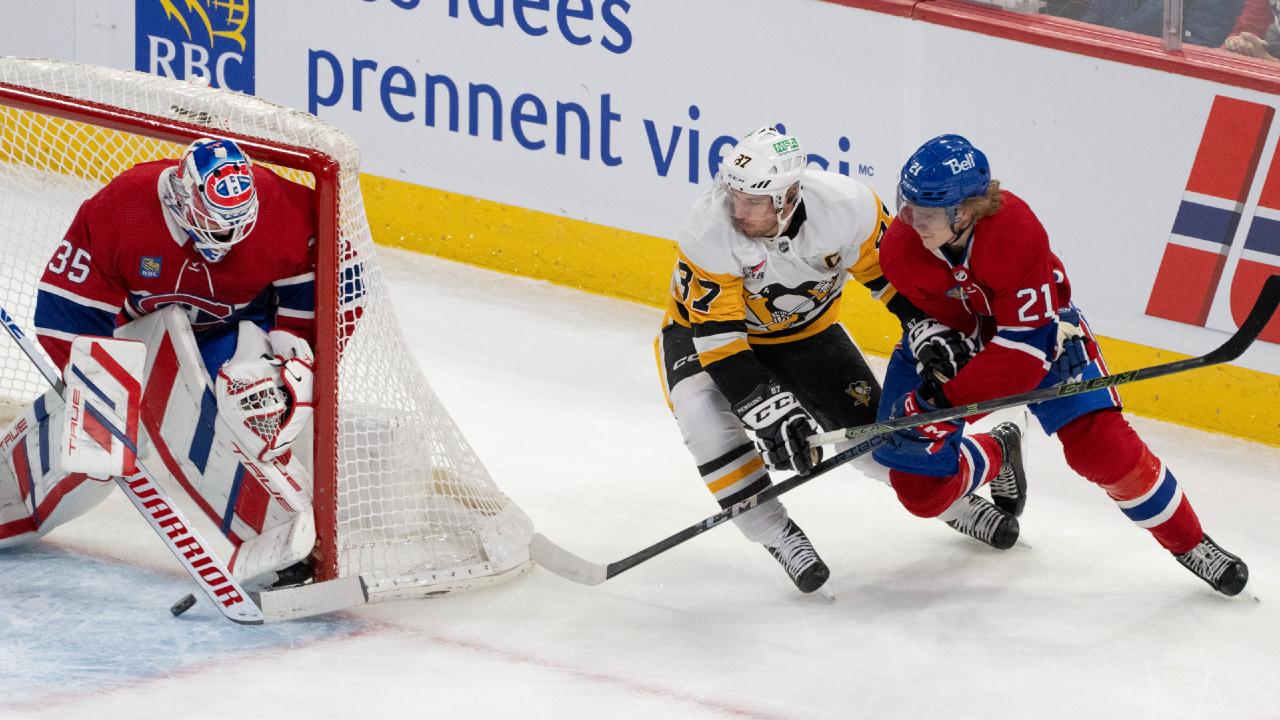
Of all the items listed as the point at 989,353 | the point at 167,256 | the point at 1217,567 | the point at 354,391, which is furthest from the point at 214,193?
the point at 1217,567

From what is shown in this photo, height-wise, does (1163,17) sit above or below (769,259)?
above

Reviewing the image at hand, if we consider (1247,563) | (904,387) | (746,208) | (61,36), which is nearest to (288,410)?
(746,208)

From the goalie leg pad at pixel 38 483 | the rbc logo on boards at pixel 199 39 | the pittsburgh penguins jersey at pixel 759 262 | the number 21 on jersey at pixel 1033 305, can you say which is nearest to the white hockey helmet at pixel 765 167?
the pittsburgh penguins jersey at pixel 759 262

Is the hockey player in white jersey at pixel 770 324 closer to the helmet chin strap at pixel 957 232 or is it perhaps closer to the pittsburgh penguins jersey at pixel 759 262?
the pittsburgh penguins jersey at pixel 759 262

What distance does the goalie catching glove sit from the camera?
8.71 ft

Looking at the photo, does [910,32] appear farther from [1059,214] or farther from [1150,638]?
[1150,638]

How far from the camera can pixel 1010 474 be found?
10.3 feet

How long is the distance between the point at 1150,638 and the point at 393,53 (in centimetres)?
316

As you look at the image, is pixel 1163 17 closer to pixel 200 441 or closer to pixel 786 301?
pixel 786 301

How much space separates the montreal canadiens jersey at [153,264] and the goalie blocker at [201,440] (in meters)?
0.09

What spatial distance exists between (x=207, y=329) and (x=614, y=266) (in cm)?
188

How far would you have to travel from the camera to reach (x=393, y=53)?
4680 millimetres

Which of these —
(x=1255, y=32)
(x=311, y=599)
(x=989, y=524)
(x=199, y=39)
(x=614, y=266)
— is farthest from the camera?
(x=199, y=39)

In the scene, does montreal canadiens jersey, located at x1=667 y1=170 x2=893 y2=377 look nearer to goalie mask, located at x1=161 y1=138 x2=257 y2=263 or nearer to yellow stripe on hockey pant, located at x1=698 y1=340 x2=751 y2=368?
yellow stripe on hockey pant, located at x1=698 y1=340 x2=751 y2=368
